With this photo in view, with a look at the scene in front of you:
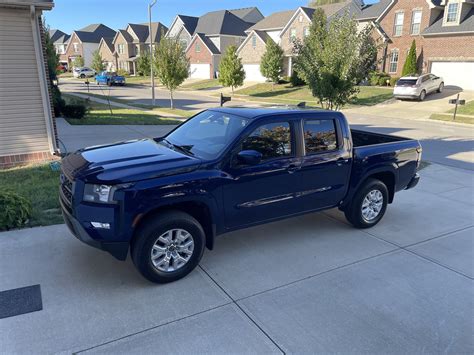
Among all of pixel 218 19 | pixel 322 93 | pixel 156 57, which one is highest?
pixel 218 19

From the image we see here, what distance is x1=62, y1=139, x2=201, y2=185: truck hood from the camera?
370 cm

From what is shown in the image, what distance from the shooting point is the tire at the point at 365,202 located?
17.8 feet

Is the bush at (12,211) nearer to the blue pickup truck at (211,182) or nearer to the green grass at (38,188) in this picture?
the green grass at (38,188)

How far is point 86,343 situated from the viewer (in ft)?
10.0

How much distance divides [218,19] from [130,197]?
5599cm

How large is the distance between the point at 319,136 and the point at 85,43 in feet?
263

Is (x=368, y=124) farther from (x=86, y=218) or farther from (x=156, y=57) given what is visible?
(x=86, y=218)

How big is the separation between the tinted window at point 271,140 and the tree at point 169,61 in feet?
64.0

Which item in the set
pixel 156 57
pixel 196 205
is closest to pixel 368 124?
pixel 156 57

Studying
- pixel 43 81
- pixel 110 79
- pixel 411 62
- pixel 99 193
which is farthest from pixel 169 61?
pixel 110 79

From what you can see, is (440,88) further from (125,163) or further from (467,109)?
(125,163)

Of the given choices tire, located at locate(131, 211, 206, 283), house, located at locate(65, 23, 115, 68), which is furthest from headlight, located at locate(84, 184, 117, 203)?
house, located at locate(65, 23, 115, 68)

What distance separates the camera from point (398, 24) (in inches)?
1257

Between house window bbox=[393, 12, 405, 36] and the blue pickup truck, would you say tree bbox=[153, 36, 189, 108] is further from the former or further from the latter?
house window bbox=[393, 12, 405, 36]
